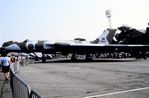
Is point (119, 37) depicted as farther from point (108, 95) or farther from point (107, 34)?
point (108, 95)

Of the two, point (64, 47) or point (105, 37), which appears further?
point (105, 37)

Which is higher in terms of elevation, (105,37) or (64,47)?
(105,37)

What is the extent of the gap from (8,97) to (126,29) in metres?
110

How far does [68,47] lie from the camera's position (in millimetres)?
50719

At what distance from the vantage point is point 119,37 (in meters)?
118

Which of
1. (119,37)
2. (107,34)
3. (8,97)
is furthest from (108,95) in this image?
(119,37)

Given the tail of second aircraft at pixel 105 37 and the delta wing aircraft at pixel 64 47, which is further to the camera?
the tail of second aircraft at pixel 105 37

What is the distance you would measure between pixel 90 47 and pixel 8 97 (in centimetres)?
3989

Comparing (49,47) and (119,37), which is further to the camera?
(119,37)

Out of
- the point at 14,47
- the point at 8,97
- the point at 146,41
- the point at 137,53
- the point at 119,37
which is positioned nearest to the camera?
the point at 8,97

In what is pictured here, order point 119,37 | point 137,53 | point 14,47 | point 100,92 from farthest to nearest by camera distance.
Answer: point 119,37 → point 137,53 → point 14,47 → point 100,92

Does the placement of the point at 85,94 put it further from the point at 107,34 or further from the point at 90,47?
the point at 107,34

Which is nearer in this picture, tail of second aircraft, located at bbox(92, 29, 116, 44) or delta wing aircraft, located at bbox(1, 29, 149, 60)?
delta wing aircraft, located at bbox(1, 29, 149, 60)

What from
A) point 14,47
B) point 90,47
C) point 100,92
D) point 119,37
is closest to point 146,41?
point 119,37
